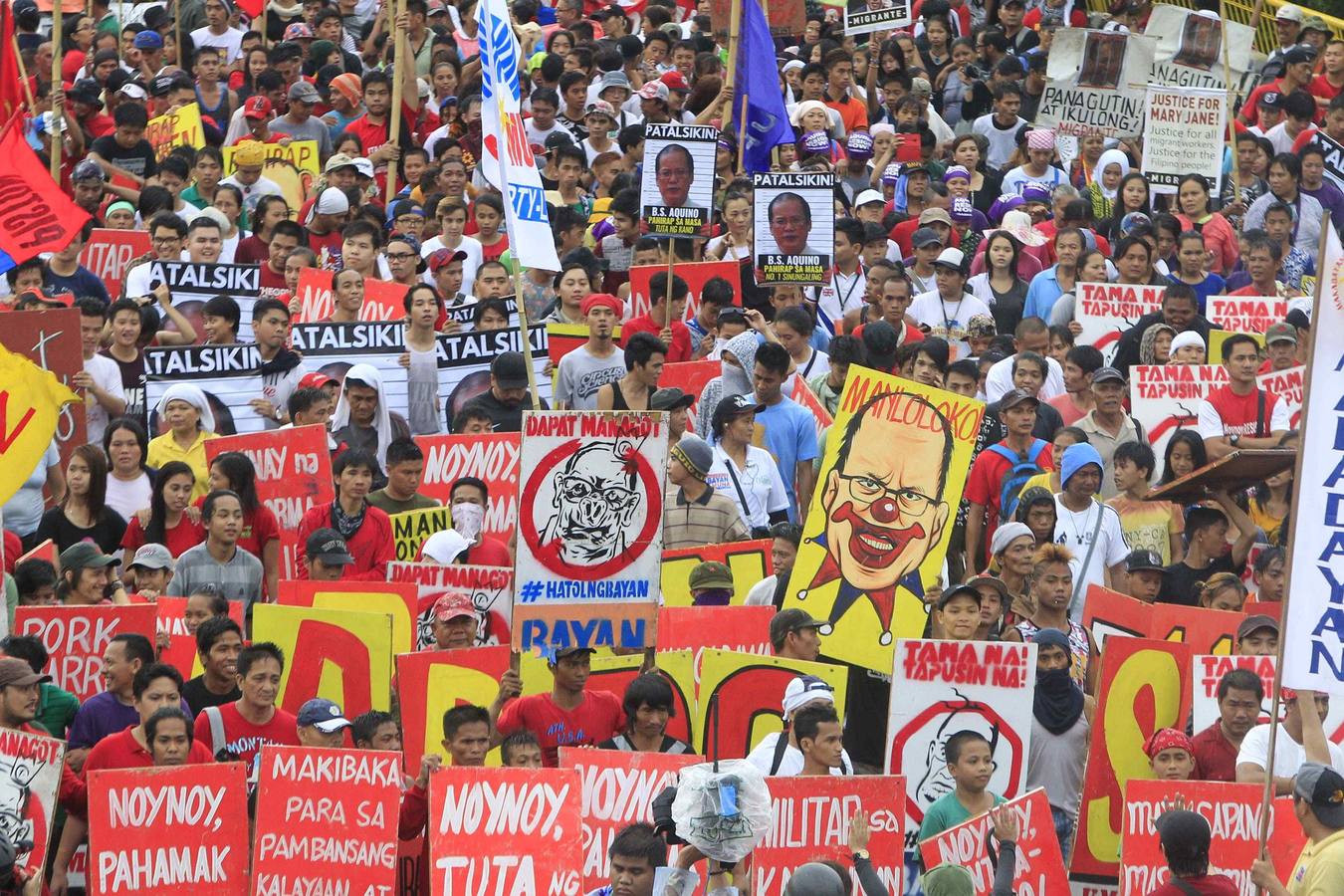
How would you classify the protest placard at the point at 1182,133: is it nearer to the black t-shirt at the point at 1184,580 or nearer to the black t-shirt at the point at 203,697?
the black t-shirt at the point at 1184,580

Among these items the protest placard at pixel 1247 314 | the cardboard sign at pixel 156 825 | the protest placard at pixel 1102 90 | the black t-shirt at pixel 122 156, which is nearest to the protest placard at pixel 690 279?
the protest placard at pixel 1247 314

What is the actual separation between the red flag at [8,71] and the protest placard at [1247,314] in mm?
8089

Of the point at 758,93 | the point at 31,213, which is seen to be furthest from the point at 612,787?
the point at 758,93

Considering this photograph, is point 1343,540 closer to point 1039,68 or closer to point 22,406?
point 22,406

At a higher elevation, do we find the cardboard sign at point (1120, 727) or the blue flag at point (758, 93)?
the blue flag at point (758, 93)

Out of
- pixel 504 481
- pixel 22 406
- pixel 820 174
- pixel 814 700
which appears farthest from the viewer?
pixel 820 174

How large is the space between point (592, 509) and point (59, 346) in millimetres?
4169

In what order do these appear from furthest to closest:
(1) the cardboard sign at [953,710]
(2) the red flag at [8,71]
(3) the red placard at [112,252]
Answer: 1. (2) the red flag at [8,71]
2. (3) the red placard at [112,252]
3. (1) the cardboard sign at [953,710]

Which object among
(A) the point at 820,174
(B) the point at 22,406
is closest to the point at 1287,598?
(B) the point at 22,406

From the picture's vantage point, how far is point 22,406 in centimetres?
1134

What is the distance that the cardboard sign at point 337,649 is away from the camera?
1042cm

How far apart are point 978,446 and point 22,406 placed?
5149 mm

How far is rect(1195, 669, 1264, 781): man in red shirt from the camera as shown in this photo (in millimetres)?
10047

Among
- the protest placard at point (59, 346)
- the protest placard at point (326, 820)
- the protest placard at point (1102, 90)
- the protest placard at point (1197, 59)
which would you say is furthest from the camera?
the protest placard at point (1197, 59)
